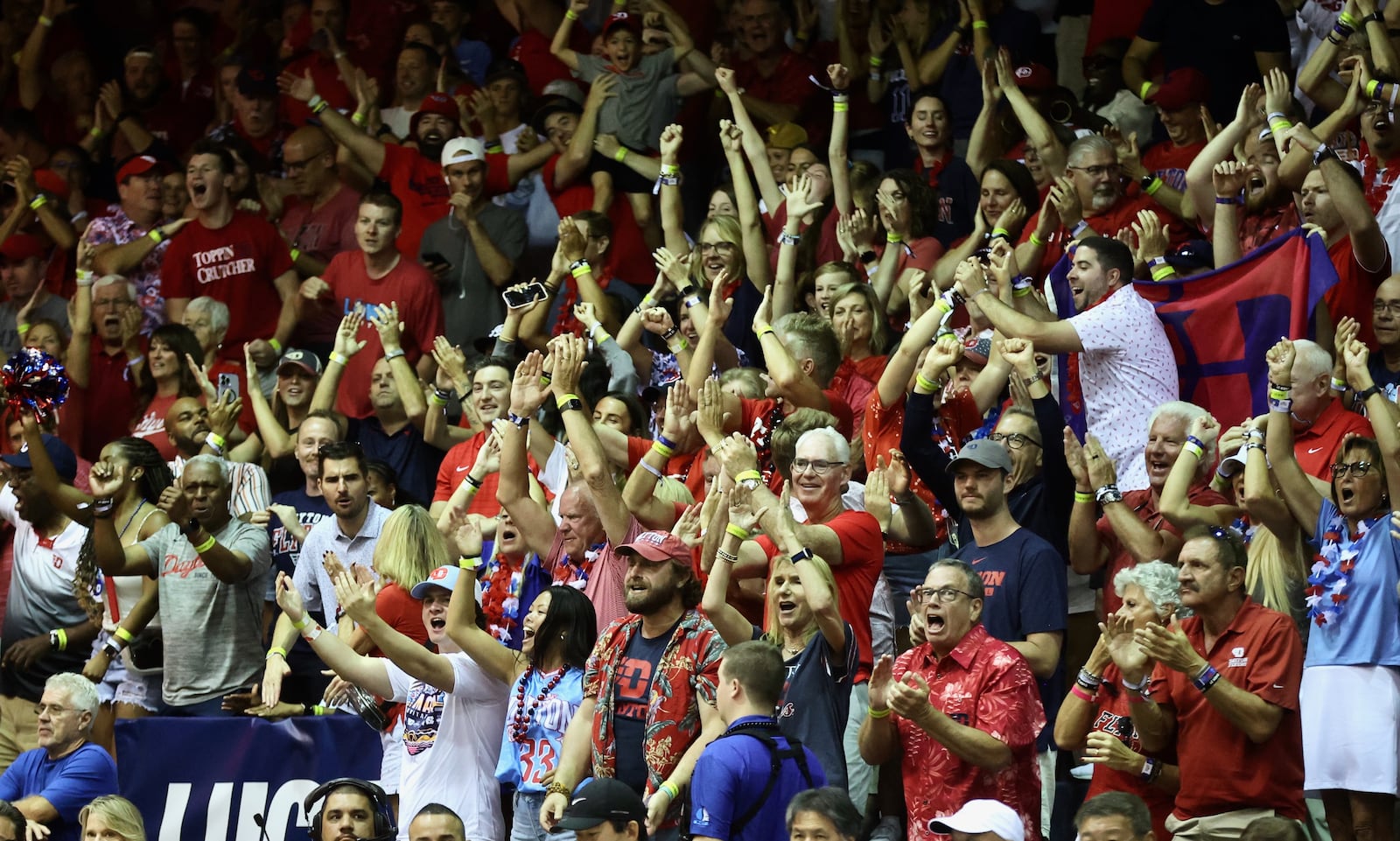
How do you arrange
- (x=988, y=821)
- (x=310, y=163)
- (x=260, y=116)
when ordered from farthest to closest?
1. (x=260, y=116)
2. (x=310, y=163)
3. (x=988, y=821)

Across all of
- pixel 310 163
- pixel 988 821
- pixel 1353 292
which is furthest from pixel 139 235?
pixel 988 821

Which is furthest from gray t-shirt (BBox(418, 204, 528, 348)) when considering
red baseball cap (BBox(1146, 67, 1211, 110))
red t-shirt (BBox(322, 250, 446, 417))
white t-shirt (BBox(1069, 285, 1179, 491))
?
white t-shirt (BBox(1069, 285, 1179, 491))

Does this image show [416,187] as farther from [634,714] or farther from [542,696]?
[634,714]

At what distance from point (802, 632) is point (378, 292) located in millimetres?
5308

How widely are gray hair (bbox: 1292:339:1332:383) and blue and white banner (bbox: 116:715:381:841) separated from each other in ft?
13.4

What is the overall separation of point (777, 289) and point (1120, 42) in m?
2.97

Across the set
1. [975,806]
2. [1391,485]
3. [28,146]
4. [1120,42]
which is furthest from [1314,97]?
[28,146]

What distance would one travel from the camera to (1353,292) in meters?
8.80

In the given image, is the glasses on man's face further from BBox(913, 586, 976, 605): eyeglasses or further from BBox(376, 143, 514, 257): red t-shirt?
BBox(376, 143, 514, 257): red t-shirt

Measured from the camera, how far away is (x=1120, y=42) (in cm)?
1181

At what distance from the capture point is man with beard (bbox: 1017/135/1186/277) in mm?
9641

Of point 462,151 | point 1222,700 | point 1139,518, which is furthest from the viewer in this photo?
point 462,151

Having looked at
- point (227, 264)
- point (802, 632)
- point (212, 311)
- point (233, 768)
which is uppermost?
point (227, 264)

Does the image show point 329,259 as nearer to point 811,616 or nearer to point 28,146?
point 28,146
